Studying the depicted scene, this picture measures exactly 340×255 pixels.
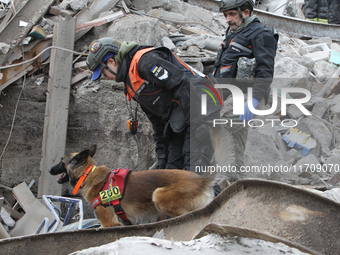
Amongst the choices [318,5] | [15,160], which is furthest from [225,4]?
[318,5]

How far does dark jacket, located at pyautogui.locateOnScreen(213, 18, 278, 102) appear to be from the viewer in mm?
2854

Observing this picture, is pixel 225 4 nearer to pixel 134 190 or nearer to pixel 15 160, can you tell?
pixel 134 190

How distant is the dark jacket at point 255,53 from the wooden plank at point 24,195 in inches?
→ 123

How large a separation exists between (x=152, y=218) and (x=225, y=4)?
2288 mm

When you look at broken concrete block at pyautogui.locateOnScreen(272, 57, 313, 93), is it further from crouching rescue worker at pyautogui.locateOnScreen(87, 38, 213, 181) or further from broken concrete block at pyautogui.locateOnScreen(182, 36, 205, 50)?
crouching rescue worker at pyautogui.locateOnScreen(87, 38, 213, 181)

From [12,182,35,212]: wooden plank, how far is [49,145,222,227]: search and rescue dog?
1087 mm

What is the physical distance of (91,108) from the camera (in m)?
4.67

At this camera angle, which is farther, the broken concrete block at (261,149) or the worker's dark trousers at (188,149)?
the broken concrete block at (261,149)

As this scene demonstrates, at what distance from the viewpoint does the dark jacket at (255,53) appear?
2.85m

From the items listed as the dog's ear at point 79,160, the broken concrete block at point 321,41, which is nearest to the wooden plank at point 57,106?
the dog's ear at point 79,160

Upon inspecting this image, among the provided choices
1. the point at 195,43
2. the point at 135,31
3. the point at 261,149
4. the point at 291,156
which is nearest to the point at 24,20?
the point at 135,31

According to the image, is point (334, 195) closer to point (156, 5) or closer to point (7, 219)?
point (7, 219)

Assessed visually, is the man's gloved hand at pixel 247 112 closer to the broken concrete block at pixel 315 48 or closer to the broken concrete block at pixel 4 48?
the broken concrete block at pixel 4 48

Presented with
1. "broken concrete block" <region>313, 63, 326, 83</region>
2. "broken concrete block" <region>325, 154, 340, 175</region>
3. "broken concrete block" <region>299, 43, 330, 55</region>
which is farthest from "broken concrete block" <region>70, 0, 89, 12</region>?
"broken concrete block" <region>299, 43, 330, 55</region>
